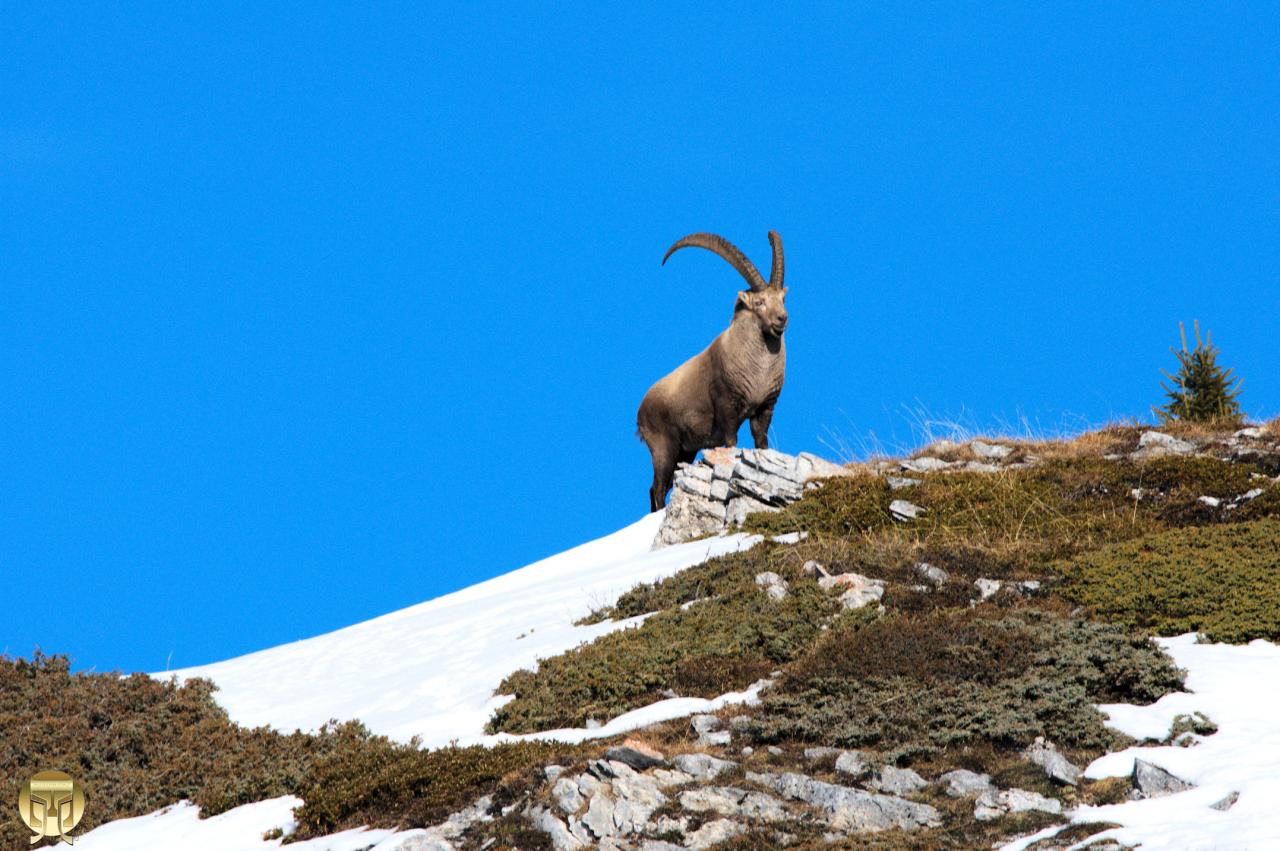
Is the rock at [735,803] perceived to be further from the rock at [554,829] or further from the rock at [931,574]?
the rock at [931,574]

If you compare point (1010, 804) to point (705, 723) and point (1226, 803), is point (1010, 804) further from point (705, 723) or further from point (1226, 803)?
point (705, 723)

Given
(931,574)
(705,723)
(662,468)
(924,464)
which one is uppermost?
(662,468)

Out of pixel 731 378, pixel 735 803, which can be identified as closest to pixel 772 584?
pixel 735 803

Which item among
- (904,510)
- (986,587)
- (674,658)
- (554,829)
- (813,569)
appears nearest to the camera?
(554,829)

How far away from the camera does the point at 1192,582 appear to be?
1361 cm

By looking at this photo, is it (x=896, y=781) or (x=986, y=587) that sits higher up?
(x=986, y=587)

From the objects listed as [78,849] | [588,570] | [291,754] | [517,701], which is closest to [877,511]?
[588,570]

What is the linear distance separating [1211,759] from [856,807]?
9.10ft

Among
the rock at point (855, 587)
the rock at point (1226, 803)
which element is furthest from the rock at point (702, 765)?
the rock at point (855, 587)

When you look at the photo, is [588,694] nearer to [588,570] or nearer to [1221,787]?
[1221,787]

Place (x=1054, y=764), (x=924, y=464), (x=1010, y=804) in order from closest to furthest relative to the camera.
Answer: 1. (x=1010, y=804)
2. (x=1054, y=764)
3. (x=924, y=464)

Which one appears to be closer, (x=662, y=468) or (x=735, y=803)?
(x=735, y=803)

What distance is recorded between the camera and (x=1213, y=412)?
23.1 m

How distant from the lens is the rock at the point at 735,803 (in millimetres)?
9367
